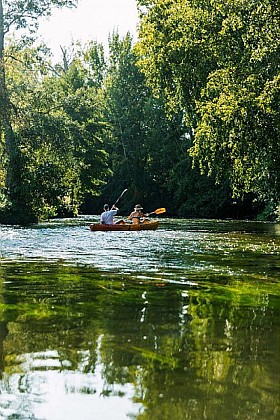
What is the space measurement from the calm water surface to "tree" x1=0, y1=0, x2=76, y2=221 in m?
21.4

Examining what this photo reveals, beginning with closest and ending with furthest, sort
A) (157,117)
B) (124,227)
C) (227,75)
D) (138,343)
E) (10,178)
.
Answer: (138,343) < (227,75) < (124,227) < (10,178) < (157,117)

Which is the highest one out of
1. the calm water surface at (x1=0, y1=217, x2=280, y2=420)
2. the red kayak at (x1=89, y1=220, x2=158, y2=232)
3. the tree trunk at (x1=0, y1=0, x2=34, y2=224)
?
the tree trunk at (x1=0, y1=0, x2=34, y2=224)

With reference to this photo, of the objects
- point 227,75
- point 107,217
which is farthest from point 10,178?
point 227,75

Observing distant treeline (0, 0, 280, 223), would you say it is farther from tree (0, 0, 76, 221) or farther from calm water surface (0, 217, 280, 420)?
calm water surface (0, 217, 280, 420)

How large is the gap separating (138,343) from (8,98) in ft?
91.5

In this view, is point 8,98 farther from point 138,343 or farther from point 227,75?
point 138,343

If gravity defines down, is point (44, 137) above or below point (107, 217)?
above

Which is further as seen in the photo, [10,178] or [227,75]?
[10,178]

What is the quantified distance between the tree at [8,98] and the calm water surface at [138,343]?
70.3 ft

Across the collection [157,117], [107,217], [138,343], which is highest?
[157,117]

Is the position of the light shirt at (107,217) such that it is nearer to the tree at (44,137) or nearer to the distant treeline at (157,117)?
the distant treeline at (157,117)

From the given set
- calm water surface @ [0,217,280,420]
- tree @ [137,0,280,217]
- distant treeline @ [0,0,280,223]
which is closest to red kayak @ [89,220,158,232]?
distant treeline @ [0,0,280,223]

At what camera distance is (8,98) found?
32.3 m

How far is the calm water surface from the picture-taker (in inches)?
171
